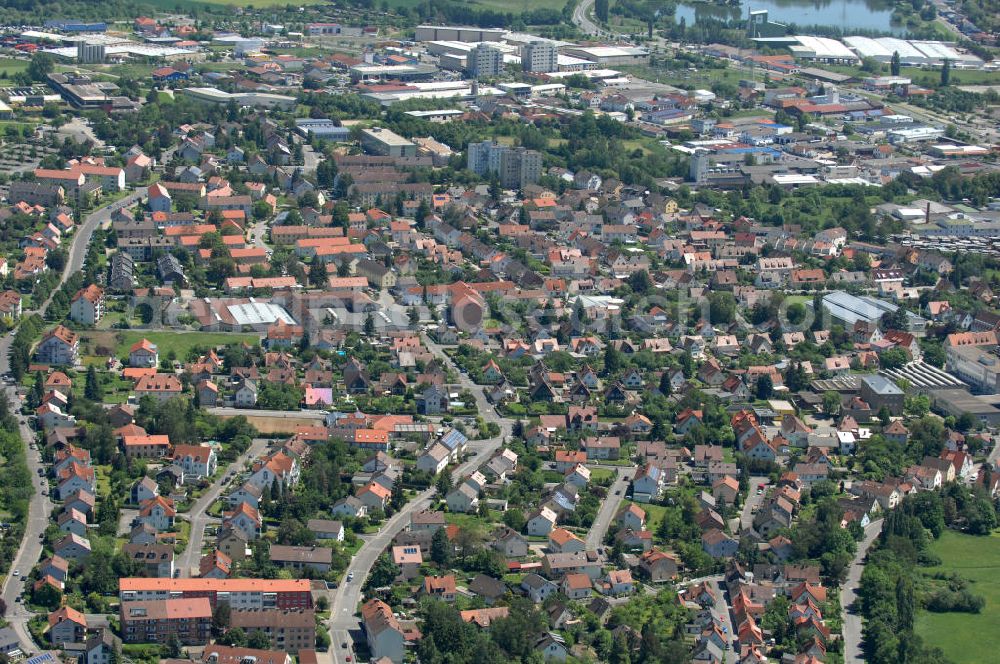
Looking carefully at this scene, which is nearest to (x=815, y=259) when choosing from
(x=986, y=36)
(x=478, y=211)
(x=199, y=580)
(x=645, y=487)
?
(x=478, y=211)

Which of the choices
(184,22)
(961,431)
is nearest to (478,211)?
(961,431)

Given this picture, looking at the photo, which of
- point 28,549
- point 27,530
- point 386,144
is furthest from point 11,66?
point 28,549

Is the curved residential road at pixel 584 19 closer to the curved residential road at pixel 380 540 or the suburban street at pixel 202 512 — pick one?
the curved residential road at pixel 380 540

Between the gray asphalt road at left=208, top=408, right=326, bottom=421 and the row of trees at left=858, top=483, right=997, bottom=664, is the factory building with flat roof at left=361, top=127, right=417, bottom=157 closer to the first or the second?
the gray asphalt road at left=208, top=408, right=326, bottom=421

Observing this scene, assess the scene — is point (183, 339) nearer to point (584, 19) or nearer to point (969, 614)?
point (969, 614)

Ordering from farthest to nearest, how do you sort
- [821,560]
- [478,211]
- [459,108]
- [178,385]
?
[459,108], [478,211], [178,385], [821,560]

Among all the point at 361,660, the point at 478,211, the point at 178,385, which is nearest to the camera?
the point at 361,660

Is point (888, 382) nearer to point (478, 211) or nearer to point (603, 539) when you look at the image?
point (603, 539)

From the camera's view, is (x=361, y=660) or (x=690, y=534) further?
(x=690, y=534)
